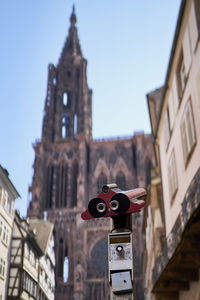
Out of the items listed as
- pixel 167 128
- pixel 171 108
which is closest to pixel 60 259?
pixel 167 128

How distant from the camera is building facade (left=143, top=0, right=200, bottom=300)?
12.3m

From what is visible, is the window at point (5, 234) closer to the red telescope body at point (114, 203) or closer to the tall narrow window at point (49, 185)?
the red telescope body at point (114, 203)

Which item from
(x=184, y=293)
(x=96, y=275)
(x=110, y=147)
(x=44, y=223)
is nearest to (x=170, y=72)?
(x=184, y=293)

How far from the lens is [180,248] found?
11.8 m

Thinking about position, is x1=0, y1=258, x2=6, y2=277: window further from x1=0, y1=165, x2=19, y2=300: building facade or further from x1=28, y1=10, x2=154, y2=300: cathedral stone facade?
x1=28, y1=10, x2=154, y2=300: cathedral stone facade

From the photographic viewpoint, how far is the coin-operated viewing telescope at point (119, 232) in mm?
4504

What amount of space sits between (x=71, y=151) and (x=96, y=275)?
19649 mm

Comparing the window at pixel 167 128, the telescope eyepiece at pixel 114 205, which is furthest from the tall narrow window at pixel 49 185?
the telescope eyepiece at pixel 114 205

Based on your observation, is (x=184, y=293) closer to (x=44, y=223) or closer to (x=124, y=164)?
(x=44, y=223)

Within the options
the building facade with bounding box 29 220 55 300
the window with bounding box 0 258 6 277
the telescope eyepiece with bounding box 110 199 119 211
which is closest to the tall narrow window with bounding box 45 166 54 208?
the building facade with bounding box 29 220 55 300

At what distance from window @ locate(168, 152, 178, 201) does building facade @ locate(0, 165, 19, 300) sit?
42.8 ft

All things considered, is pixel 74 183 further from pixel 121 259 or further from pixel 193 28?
pixel 121 259

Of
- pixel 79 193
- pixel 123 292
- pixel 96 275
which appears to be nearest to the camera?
pixel 123 292

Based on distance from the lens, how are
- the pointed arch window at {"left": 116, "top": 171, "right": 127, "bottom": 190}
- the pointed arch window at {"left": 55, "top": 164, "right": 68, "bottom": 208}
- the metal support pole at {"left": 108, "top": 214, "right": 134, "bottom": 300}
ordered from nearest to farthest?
1. the metal support pole at {"left": 108, "top": 214, "right": 134, "bottom": 300}
2. the pointed arch window at {"left": 55, "top": 164, "right": 68, "bottom": 208}
3. the pointed arch window at {"left": 116, "top": 171, "right": 127, "bottom": 190}
